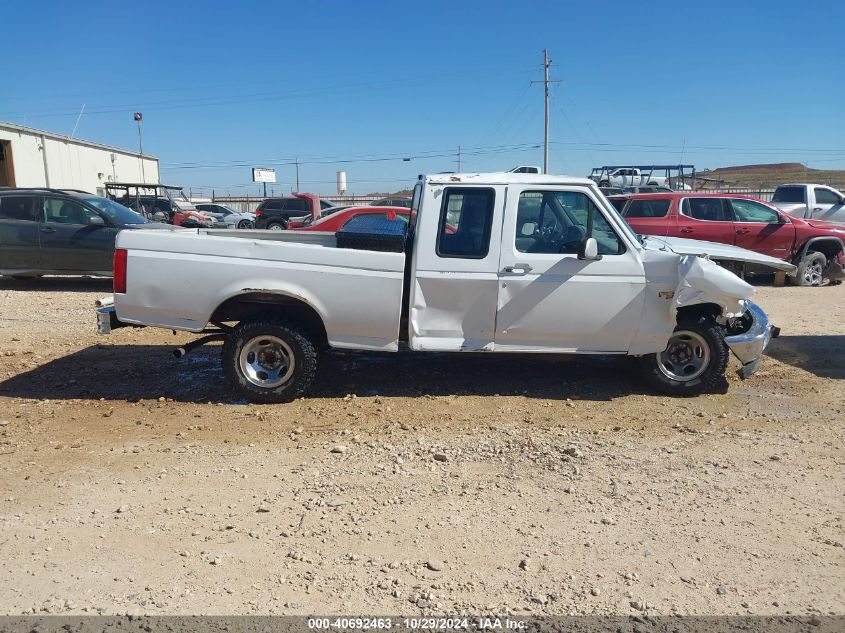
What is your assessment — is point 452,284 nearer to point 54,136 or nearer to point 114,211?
point 114,211

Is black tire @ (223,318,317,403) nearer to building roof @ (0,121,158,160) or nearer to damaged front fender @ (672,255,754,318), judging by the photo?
damaged front fender @ (672,255,754,318)

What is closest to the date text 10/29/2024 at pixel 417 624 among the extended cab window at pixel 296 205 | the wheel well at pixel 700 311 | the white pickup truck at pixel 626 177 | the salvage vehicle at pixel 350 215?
the wheel well at pixel 700 311

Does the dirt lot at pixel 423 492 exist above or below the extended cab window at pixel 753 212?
below

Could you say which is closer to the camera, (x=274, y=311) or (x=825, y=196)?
(x=274, y=311)

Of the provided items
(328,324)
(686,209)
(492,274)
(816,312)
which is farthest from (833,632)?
(686,209)

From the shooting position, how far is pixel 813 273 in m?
12.5

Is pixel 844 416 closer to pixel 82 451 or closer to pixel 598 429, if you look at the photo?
pixel 598 429

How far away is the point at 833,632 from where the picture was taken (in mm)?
2816

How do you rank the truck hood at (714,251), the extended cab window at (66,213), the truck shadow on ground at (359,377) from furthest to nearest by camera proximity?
1. the extended cab window at (66,213)
2. the truck hood at (714,251)
3. the truck shadow on ground at (359,377)

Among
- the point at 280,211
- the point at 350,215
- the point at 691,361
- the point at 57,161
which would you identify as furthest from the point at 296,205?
the point at 691,361

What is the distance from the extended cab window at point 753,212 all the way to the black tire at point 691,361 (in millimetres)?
8169

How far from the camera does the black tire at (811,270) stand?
12422mm

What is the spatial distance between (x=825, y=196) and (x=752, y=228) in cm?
720

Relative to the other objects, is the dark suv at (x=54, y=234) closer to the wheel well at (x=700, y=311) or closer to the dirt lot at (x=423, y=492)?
the dirt lot at (x=423, y=492)
